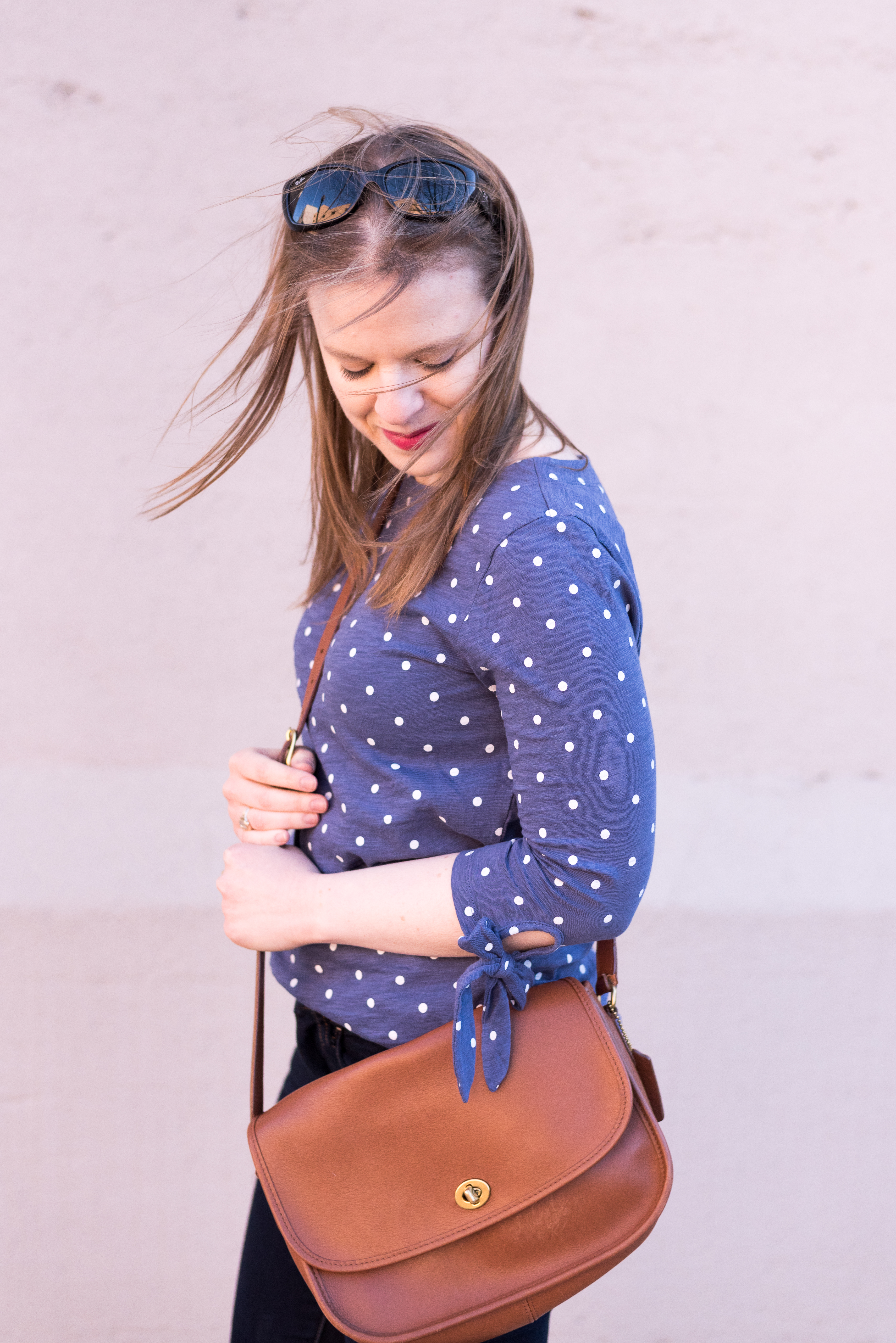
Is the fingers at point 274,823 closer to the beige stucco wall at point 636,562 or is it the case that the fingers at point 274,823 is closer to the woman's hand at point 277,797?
the woman's hand at point 277,797

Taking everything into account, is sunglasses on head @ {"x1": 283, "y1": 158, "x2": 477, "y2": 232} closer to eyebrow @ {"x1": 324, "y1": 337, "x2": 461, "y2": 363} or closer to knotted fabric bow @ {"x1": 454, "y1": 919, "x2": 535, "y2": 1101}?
eyebrow @ {"x1": 324, "y1": 337, "x2": 461, "y2": 363}

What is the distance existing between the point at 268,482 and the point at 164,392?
184 millimetres

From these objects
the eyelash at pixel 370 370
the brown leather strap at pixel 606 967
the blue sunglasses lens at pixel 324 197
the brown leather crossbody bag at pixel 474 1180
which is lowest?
the brown leather crossbody bag at pixel 474 1180

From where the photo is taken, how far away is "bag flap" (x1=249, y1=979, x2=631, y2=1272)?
68cm

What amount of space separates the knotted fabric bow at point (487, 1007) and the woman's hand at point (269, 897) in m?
0.13

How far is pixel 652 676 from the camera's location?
1418 millimetres

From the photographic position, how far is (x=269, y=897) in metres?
0.77

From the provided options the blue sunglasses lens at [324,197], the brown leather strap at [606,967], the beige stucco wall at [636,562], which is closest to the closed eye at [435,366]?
the blue sunglasses lens at [324,197]

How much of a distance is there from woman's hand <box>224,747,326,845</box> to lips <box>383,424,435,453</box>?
0.27 meters

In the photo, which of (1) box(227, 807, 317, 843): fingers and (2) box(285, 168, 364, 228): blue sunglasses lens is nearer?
(2) box(285, 168, 364, 228): blue sunglasses lens

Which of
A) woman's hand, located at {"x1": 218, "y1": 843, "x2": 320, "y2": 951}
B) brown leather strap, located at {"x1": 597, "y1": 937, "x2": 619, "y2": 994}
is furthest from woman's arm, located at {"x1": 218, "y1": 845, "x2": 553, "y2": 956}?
brown leather strap, located at {"x1": 597, "y1": 937, "x2": 619, "y2": 994}

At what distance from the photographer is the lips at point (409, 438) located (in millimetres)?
706

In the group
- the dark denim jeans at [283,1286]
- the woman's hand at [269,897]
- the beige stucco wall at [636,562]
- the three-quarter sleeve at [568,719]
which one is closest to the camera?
the three-quarter sleeve at [568,719]

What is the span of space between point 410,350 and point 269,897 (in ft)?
1.41
